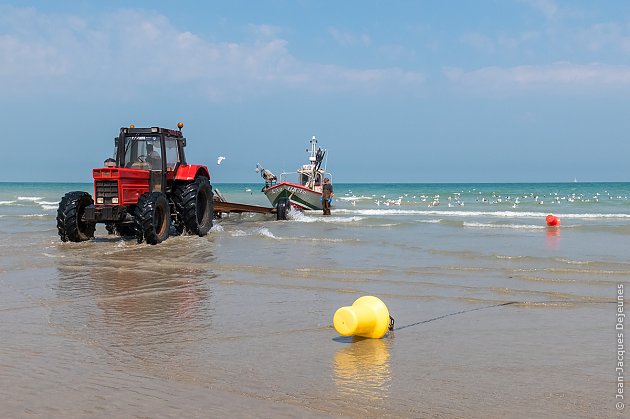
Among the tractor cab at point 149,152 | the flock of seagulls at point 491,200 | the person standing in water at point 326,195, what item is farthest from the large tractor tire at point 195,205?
the flock of seagulls at point 491,200

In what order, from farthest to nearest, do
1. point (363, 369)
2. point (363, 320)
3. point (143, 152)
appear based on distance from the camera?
point (143, 152) → point (363, 320) → point (363, 369)

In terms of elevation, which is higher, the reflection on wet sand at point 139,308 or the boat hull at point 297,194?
the boat hull at point 297,194

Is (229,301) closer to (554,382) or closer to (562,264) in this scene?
(554,382)

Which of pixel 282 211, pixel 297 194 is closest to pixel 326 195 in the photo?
pixel 297 194

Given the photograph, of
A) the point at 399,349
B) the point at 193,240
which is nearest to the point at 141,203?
the point at 193,240

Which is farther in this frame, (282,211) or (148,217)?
(282,211)

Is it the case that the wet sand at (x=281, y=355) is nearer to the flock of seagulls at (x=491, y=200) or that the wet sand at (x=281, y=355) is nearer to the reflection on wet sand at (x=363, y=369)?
the reflection on wet sand at (x=363, y=369)

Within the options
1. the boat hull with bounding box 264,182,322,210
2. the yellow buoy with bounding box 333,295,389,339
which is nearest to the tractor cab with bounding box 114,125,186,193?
the yellow buoy with bounding box 333,295,389,339

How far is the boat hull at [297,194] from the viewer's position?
3083 cm

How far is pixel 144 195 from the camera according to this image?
1412 cm

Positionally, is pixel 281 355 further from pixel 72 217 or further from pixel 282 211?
pixel 282 211

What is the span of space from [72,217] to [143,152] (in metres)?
2.10

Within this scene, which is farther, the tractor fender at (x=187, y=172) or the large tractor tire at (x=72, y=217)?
the tractor fender at (x=187, y=172)

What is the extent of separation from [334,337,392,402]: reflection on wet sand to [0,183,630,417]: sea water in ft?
0.06
